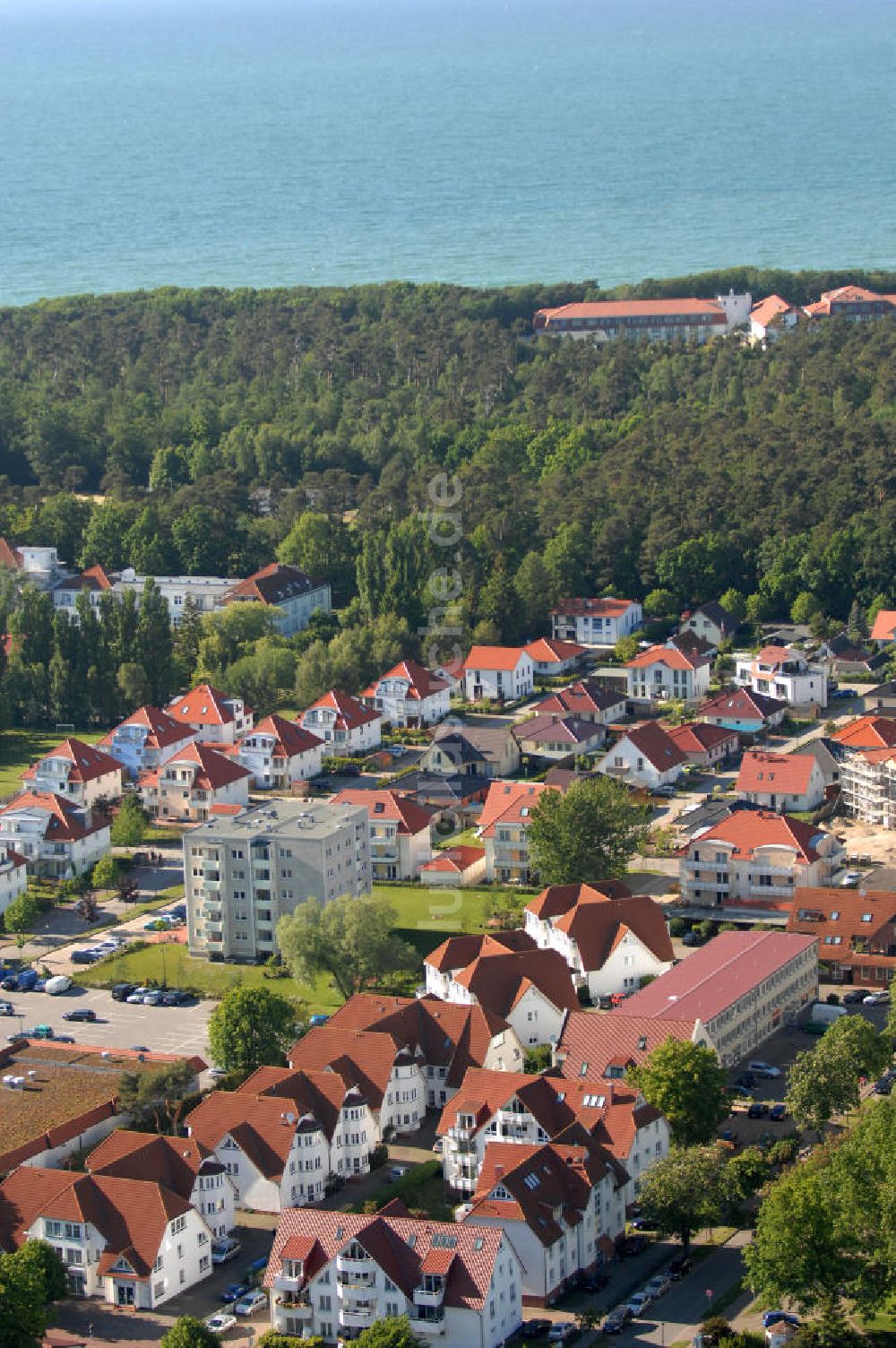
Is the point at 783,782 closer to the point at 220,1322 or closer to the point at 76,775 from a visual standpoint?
the point at 76,775

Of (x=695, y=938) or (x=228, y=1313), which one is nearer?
(x=228, y=1313)

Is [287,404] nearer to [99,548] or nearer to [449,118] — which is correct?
[99,548]

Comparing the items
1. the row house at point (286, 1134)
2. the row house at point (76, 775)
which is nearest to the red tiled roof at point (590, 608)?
the row house at point (76, 775)

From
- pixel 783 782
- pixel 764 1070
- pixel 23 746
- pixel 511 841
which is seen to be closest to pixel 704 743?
pixel 783 782

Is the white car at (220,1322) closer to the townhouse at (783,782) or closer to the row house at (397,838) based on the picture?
the row house at (397,838)

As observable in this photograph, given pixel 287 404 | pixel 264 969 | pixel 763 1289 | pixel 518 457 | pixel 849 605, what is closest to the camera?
pixel 763 1289

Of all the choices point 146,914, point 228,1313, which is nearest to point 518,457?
point 146,914

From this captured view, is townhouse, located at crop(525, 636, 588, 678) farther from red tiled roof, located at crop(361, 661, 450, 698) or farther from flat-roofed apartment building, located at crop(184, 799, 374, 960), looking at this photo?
flat-roofed apartment building, located at crop(184, 799, 374, 960)
